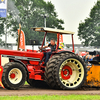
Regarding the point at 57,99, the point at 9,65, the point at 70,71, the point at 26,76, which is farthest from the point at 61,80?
the point at 57,99

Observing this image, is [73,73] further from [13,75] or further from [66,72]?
[13,75]

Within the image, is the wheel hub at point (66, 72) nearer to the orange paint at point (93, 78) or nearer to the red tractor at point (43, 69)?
the red tractor at point (43, 69)

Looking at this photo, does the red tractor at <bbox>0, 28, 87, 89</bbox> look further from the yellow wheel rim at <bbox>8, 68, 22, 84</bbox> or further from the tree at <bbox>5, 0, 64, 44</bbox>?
the tree at <bbox>5, 0, 64, 44</bbox>

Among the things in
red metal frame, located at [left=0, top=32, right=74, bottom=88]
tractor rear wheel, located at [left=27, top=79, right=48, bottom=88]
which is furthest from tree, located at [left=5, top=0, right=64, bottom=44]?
red metal frame, located at [left=0, top=32, right=74, bottom=88]

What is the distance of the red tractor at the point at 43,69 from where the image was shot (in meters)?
8.23

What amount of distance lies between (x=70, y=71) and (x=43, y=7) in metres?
44.7

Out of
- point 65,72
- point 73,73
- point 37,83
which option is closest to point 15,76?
point 37,83

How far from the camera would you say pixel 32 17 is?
50156 mm

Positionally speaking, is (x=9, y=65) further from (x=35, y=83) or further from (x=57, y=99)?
(x=57, y=99)

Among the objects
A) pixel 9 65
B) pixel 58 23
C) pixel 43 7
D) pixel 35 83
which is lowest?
pixel 35 83

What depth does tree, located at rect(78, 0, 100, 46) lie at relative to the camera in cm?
5081

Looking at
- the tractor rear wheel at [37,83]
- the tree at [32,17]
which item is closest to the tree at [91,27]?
the tree at [32,17]

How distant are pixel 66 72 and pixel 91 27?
4300 cm

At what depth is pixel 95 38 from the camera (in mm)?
50312
